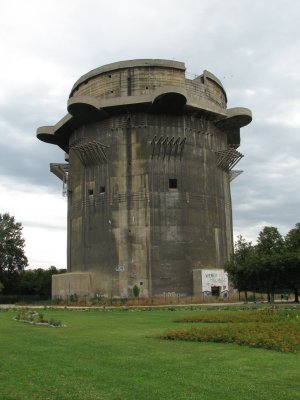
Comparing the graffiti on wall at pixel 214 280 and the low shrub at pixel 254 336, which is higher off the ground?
the graffiti on wall at pixel 214 280

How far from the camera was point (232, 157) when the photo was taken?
55125 mm

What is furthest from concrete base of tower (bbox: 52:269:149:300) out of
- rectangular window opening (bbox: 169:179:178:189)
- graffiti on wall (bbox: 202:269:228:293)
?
rectangular window opening (bbox: 169:179:178:189)

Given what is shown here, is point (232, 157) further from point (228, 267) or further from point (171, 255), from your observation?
point (228, 267)

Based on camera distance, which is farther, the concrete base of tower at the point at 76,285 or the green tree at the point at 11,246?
the green tree at the point at 11,246

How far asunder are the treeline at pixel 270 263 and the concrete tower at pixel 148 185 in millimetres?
8006

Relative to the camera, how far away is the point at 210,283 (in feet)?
158

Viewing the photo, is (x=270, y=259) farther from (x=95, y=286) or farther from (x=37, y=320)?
(x=37, y=320)

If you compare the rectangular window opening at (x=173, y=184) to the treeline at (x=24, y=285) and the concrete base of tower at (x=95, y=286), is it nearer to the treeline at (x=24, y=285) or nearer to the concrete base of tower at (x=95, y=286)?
the concrete base of tower at (x=95, y=286)

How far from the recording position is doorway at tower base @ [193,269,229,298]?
156ft

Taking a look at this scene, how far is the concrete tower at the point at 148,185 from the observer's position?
158 ft

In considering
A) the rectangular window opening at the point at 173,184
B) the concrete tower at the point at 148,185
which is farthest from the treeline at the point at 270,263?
the rectangular window opening at the point at 173,184

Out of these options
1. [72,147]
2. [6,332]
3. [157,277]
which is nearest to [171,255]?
[157,277]

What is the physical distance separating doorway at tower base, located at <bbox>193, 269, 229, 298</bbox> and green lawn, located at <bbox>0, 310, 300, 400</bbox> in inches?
1370

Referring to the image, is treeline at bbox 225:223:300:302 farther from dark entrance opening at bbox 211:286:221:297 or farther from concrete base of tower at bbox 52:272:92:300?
concrete base of tower at bbox 52:272:92:300
